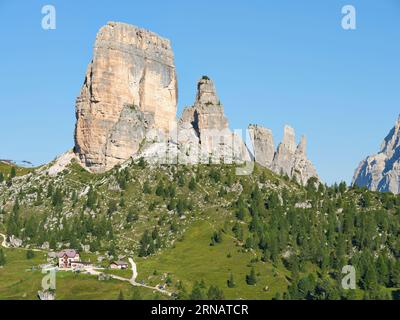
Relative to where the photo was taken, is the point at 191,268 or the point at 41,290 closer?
the point at 41,290

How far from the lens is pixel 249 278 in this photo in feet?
621

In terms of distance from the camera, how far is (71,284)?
182375 mm

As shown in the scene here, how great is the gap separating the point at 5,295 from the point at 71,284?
51.1 feet

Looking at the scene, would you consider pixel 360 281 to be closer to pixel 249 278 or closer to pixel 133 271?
pixel 249 278
